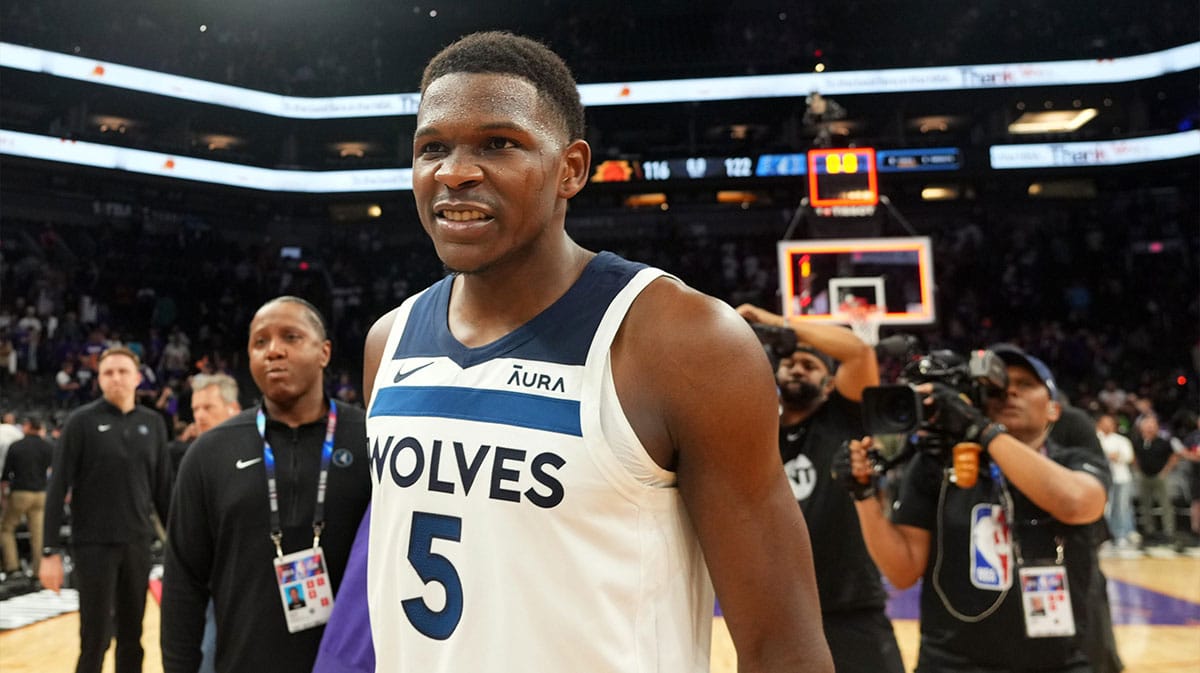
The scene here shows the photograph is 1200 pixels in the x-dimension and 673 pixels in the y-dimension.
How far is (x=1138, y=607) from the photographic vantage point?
7039mm

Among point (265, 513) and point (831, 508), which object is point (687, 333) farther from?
point (831, 508)

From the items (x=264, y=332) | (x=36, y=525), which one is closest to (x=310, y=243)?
(x=36, y=525)

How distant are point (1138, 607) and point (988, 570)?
542 centimetres

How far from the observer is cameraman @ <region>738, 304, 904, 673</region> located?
2.77m

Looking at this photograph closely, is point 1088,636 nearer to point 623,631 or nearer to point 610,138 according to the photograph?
point 623,631

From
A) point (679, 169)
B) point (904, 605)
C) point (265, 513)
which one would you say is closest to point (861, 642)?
point (265, 513)

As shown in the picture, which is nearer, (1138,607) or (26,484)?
(1138,607)

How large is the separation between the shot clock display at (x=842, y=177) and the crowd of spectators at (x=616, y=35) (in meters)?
9.53

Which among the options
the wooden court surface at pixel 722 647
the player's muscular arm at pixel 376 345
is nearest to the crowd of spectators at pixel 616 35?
the wooden court surface at pixel 722 647

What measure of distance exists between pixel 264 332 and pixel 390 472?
4.88 ft

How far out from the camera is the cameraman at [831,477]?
9.07ft

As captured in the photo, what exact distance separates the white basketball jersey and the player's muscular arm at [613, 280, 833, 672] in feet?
0.13

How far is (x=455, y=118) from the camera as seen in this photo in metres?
1.34

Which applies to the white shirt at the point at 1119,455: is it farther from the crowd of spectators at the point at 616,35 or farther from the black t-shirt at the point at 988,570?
the crowd of spectators at the point at 616,35
